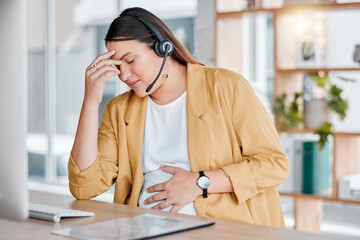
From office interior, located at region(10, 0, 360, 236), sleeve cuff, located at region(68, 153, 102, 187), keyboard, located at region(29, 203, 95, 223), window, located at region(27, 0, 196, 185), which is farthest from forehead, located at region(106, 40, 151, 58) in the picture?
window, located at region(27, 0, 196, 185)

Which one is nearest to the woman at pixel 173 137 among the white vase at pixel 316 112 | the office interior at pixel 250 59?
the office interior at pixel 250 59

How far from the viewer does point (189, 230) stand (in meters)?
1.24

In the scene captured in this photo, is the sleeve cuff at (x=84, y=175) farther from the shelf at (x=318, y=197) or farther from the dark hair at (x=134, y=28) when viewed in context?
the shelf at (x=318, y=197)

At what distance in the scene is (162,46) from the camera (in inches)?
70.6

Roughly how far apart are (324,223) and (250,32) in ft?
5.74

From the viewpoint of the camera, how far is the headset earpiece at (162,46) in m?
1.79

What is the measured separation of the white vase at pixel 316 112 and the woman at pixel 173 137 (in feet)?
5.17

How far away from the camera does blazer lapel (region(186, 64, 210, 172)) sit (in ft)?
5.66

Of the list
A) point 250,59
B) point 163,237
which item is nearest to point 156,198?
point 163,237

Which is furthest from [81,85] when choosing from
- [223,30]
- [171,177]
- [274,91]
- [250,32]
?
[171,177]

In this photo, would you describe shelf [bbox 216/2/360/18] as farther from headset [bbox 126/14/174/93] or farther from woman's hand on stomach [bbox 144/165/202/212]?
woman's hand on stomach [bbox 144/165/202/212]

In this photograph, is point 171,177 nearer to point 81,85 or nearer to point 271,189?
point 271,189

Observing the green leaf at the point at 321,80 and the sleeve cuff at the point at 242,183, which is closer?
the sleeve cuff at the point at 242,183

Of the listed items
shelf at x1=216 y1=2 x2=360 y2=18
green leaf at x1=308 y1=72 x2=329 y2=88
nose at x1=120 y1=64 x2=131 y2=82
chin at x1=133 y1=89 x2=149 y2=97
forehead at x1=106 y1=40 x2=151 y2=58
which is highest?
shelf at x1=216 y1=2 x2=360 y2=18
